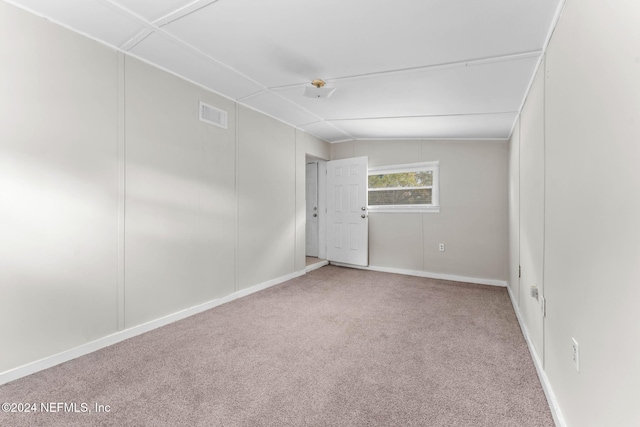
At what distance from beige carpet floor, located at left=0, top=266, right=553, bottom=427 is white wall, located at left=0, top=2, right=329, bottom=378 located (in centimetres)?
36

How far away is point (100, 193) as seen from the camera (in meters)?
2.41

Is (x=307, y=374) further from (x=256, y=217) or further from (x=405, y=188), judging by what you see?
(x=405, y=188)

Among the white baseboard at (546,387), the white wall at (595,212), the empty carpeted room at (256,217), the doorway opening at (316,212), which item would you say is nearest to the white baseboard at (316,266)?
the doorway opening at (316,212)

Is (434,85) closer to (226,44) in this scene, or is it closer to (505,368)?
(226,44)

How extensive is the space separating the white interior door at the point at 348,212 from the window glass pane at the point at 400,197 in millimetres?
246

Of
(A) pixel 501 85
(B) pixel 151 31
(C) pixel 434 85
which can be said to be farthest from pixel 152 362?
(A) pixel 501 85

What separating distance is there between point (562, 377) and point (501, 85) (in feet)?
7.38

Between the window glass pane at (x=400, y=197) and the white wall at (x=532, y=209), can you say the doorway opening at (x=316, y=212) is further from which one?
the white wall at (x=532, y=209)

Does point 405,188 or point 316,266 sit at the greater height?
point 405,188

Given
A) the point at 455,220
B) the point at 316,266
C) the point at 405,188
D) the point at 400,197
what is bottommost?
the point at 316,266

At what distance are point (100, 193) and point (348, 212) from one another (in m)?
3.85

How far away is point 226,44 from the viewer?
2336 mm

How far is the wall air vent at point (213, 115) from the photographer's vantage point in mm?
3260

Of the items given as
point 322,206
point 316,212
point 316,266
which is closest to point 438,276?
point 316,266
